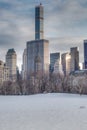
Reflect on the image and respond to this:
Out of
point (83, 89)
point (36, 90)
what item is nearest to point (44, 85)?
point (36, 90)

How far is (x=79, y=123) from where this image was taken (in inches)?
782

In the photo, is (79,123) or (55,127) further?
(79,123)

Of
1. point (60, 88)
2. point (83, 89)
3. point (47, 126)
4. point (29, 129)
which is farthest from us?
point (60, 88)

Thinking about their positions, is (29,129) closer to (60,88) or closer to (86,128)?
(86,128)

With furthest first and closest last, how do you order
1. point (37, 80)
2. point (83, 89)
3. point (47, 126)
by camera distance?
point (37, 80) → point (83, 89) → point (47, 126)

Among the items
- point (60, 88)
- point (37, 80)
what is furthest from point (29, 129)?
point (37, 80)

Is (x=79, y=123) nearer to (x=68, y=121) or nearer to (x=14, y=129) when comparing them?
(x=68, y=121)

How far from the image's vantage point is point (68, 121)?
20969mm

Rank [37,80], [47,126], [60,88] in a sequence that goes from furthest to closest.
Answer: [37,80]
[60,88]
[47,126]

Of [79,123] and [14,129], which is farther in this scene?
[79,123]

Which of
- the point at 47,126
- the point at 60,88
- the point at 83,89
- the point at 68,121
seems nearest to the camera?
the point at 47,126

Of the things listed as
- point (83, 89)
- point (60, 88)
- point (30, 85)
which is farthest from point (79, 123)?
point (30, 85)

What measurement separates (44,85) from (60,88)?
20.1 ft

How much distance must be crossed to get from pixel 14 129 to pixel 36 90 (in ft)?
262
